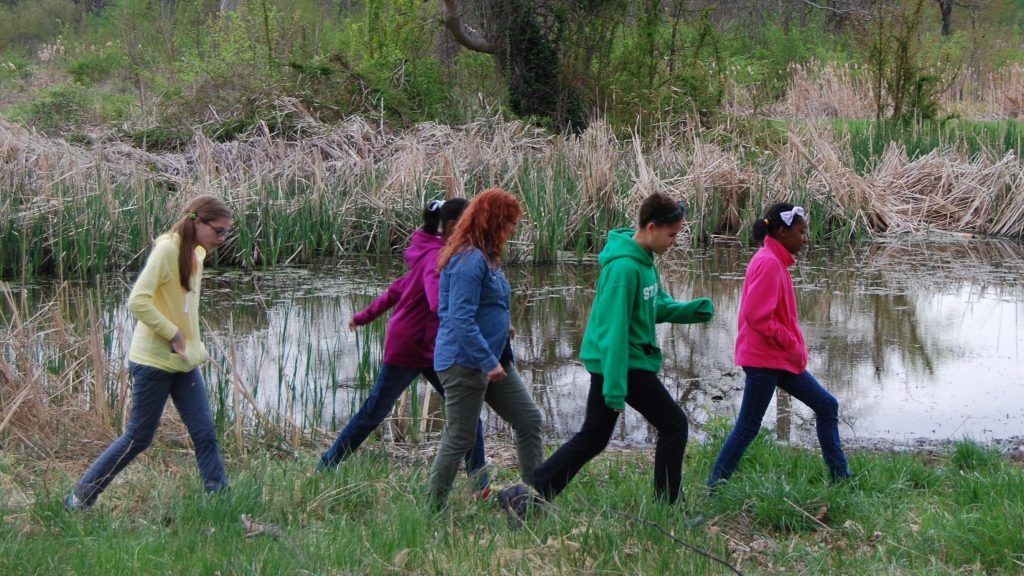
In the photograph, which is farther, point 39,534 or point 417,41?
point 417,41

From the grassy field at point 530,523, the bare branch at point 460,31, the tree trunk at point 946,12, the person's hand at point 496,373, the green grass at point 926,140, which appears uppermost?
the tree trunk at point 946,12

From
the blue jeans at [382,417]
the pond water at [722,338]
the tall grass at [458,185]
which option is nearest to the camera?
the blue jeans at [382,417]

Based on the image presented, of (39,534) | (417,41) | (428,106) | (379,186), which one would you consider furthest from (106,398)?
(417,41)

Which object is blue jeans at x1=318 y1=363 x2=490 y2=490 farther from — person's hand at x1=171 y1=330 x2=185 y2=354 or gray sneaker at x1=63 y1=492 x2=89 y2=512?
gray sneaker at x1=63 y1=492 x2=89 y2=512

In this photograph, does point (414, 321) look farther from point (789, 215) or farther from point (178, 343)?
point (789, 215)

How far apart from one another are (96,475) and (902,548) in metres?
3.07

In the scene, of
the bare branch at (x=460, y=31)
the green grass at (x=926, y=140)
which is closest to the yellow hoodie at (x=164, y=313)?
the green grass at (x=926, y=140)

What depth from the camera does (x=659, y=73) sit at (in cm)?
1809

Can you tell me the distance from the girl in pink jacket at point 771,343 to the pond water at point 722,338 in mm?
986

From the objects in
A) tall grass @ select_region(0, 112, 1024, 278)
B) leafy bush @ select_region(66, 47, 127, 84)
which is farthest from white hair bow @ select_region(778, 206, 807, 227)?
leafy bush @ select_region(66, 47, 127, 84)

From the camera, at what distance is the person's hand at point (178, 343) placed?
4391 mm

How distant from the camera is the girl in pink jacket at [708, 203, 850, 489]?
4.72 metres

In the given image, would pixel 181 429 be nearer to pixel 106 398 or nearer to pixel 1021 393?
pixel 106 398

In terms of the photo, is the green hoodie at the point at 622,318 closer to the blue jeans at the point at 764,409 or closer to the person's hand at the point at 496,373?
the person's hand at the point at 496,373
